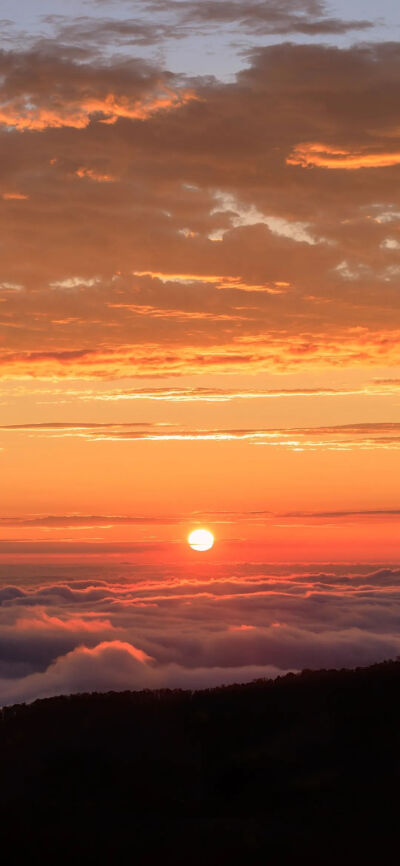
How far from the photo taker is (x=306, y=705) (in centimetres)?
3016

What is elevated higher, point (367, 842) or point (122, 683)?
point (367, 842)

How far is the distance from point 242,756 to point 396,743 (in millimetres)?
4338

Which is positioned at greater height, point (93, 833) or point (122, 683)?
point (93, 833)

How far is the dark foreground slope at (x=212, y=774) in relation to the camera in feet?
70.4

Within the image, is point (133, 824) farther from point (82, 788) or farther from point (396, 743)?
point (396, 743)

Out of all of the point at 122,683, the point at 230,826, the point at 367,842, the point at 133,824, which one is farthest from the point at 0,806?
the point at 122,683

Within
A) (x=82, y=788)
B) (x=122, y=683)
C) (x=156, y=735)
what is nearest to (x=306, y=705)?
(x=156, y=735)

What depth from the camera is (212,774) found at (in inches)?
1041

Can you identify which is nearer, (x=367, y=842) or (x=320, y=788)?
(x=367, y=842)

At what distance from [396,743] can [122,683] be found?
16885 cm

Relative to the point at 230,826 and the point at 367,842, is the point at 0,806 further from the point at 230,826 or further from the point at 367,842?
the point at 367,842

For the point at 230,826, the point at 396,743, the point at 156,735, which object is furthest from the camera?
the point at 156,735

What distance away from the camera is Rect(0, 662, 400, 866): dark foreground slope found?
21.5m

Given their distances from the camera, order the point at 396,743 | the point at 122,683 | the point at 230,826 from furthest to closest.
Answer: the point at 122,683, the point at 396,743, the point at 230,826
